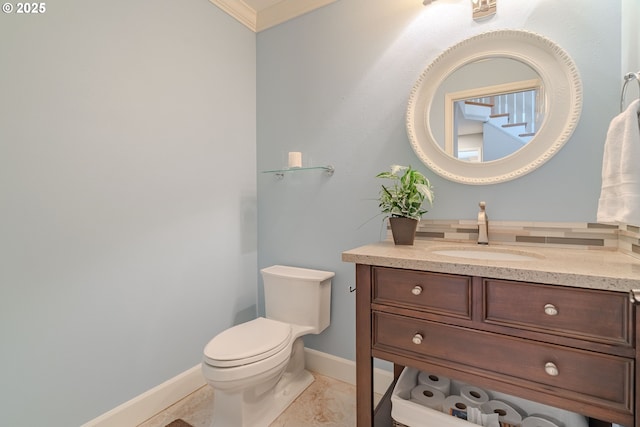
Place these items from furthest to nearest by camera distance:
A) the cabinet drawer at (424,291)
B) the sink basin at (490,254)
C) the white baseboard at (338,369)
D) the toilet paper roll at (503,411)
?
the white baseboard at (338,369) → the sink basin at (490,254) → the toilet paper roll at (503,411) → the cabinet drawer at (424,291)

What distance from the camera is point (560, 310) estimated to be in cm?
82

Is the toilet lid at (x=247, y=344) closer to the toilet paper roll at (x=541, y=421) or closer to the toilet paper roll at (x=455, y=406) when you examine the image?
the toilet paper roll at (x=455, y=406)

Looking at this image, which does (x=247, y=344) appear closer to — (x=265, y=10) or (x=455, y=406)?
(x=455, y=406)

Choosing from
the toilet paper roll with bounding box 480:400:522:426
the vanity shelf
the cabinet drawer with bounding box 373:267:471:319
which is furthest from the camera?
the vanity shelf

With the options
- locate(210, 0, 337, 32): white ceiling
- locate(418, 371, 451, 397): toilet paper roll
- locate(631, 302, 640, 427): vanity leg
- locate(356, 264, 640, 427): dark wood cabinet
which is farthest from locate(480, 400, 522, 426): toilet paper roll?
locate(210, 0, 337, 32): white ceiling

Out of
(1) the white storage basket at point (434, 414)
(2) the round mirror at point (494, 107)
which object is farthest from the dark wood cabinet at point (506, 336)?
(2) the round mirror at point (494, 107)

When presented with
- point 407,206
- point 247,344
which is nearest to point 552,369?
point 407,206

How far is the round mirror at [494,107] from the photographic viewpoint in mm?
1255

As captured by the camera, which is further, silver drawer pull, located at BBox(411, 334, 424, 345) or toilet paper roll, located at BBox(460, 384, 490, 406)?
toilet paper roll, located at BBox(460, 384, 490, 406)

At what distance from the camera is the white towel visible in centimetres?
83

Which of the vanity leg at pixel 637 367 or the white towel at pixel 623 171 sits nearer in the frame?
the vanity leg at pixel 637 367

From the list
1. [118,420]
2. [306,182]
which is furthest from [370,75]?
[118,420]

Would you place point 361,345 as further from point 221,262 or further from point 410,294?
point 221,262

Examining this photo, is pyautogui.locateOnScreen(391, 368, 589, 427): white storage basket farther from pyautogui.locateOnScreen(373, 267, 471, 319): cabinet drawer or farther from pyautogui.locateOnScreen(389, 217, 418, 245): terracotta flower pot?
pyautogui.locateOnScreen(389, 217, 418, 245): terracotta flower pot
